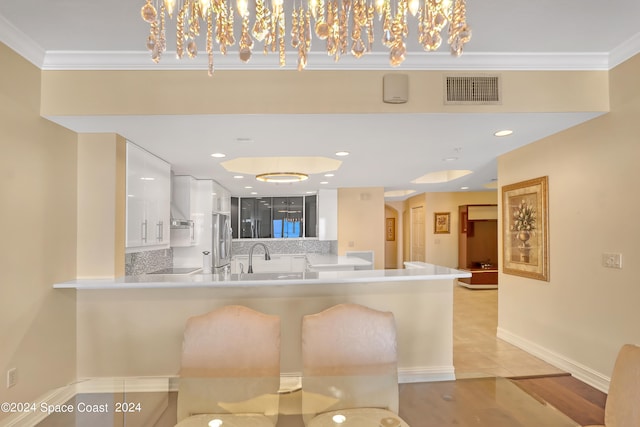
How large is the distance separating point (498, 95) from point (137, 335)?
3344 mm

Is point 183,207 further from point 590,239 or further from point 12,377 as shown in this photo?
point 590,239

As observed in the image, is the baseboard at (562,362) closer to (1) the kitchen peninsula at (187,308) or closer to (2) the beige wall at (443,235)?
(1) the kitchen peninsula at (187,308)

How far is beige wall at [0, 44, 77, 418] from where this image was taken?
225 cm

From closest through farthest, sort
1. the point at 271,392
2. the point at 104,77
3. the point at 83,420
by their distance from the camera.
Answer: the point at 83,420, the point at 271,392, the point at 104,77

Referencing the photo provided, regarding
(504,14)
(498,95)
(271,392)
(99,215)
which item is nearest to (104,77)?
(99,215)

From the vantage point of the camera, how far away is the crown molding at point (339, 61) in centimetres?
252

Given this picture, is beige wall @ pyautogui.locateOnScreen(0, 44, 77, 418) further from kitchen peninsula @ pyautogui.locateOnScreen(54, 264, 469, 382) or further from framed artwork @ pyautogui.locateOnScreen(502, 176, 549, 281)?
framed artwork @ pyautogui.locateOnScreen(502, 176, 549, 281)

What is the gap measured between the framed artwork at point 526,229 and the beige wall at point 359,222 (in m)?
2.97

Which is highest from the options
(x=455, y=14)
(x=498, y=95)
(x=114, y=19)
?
(x=114, y=19)

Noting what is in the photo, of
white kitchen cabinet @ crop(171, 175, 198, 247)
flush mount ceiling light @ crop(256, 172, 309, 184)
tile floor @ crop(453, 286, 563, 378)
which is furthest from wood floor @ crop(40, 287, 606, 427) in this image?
white kitchen cabinet @ crop(171, 175, 198, 247)

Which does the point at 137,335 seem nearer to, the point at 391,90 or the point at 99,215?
the point at 99,215

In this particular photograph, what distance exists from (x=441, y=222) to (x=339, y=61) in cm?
681

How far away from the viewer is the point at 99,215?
298 centimetres

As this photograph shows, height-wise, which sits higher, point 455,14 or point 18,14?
point 18,14
